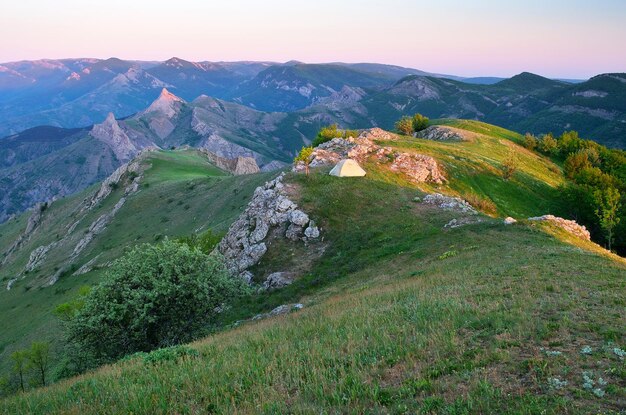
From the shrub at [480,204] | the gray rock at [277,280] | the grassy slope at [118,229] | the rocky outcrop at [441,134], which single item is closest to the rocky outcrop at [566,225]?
the shrub at [480,204]

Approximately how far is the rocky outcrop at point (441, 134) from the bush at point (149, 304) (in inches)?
3302

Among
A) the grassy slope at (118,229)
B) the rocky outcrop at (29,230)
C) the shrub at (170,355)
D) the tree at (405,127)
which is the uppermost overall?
the tree at (405,127)

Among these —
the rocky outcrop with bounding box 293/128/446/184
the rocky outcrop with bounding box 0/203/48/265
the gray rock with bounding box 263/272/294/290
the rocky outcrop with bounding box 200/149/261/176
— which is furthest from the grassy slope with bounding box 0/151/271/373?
the rocky outcrop with bounding box 200/149/261/176

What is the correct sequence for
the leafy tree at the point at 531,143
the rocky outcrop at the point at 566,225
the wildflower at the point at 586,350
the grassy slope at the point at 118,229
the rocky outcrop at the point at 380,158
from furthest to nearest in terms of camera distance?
the leafy tree at the point at 531,143
the rocky outcrop at the point at 380,158
the grassy slope at the point at 118,229
the rocky outcrop at the point at 566,225
the wildflower at the point at 586,350

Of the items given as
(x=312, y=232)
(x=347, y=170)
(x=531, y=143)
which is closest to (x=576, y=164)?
(x=531, y=143)

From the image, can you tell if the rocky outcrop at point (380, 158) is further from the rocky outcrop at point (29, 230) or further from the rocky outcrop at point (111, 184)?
the rocky outcrop at point (29, 230)

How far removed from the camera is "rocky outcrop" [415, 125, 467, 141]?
96625 millimetres

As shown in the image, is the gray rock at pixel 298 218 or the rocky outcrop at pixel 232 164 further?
the rocky outcrop at pixel 232 164

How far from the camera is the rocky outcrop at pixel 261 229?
36906mm

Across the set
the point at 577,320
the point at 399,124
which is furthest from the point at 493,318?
the point at 399,124

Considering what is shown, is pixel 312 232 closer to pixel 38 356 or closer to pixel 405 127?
pixel 38 356

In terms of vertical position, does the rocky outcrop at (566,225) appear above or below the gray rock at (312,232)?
above

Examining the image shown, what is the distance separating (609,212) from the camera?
5244 centimetres

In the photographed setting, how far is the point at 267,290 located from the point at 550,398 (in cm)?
2615
